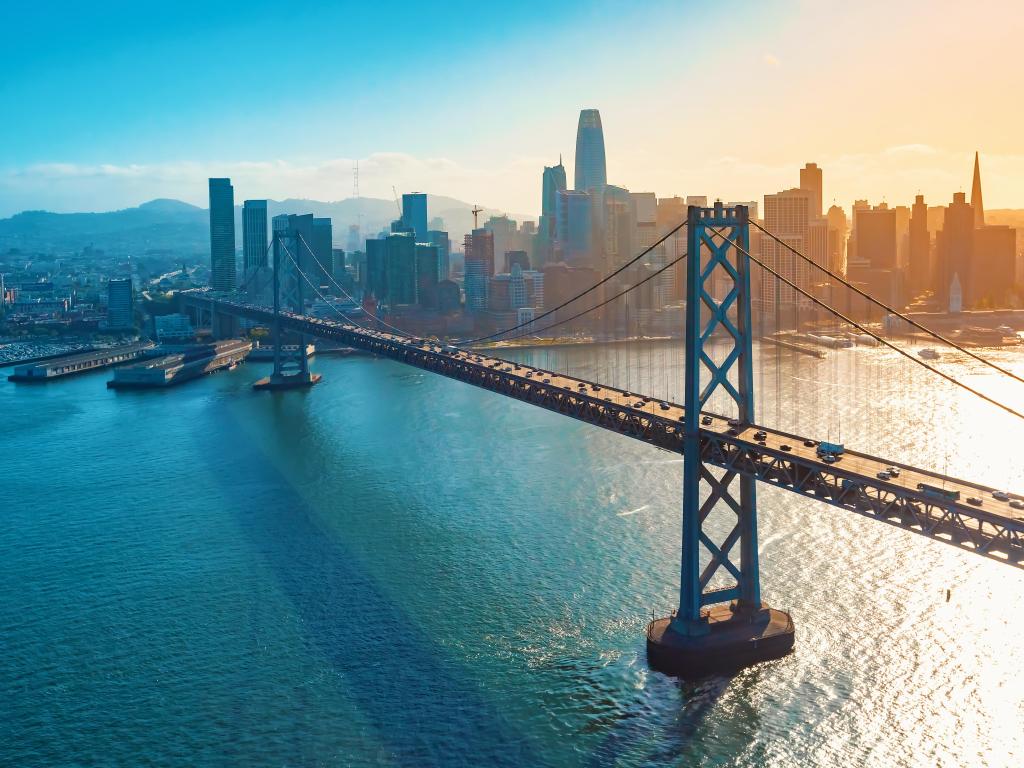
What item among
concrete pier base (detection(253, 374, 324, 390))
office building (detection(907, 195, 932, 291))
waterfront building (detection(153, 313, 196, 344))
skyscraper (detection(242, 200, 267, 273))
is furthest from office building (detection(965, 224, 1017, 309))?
skyscraper (detection(242, 200, 267, 273))

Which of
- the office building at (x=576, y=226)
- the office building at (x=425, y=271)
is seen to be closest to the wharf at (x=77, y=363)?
the office building at (x=425, y=271)

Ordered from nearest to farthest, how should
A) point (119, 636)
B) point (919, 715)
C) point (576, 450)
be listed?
point (919, 715) < point (119, 636) < point (576, 450)

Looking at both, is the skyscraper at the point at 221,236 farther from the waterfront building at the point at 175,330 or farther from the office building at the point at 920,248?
the office building at the point at 920,248

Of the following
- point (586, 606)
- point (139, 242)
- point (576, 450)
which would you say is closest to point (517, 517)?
point (586, 606)

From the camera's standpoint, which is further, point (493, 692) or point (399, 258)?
point (399, 258)

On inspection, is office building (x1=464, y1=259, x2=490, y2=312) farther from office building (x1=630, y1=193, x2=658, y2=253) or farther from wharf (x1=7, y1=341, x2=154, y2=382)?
wharf (x1=7, y1=341, x2=154, y2=382)

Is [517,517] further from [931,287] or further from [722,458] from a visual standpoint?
[931,287]
